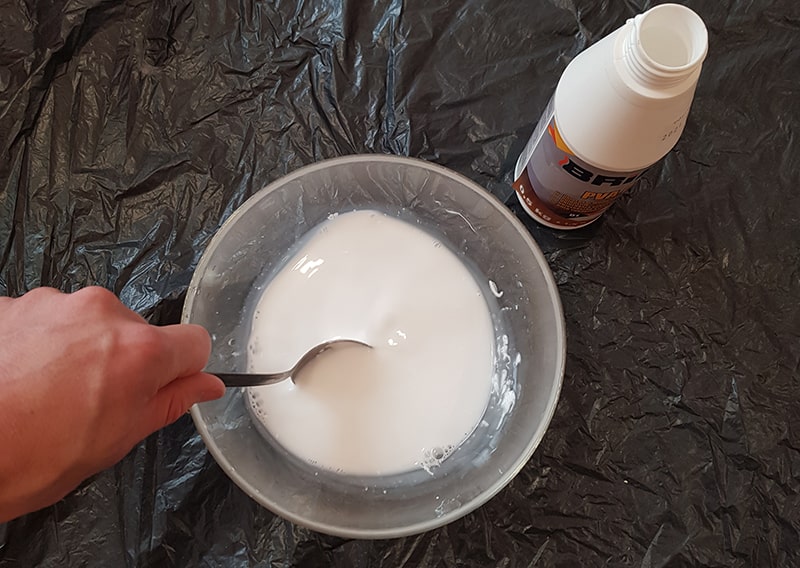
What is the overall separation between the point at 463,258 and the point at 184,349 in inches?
13.8

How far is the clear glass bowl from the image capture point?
0.66 m

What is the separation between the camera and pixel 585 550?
0.72 meters

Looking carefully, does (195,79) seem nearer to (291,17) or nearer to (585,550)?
(291,17)

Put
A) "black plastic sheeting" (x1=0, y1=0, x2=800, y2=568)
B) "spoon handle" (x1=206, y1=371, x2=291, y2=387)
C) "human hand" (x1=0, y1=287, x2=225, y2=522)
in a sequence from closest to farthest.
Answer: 1. "human hand" (x1=0, y1=287, x2=225, y2=522)
2. "spoon handle" (x1=206, y1=371, x2=291, y2=387)
3. "black plastic sheeting" (x1=0, y1=0, x2=800, y2=568)

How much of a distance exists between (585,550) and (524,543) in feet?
0.21

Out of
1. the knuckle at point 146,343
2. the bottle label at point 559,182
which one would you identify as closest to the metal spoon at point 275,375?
the knuckle at point 146,343

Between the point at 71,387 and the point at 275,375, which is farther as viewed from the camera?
the point at 275,375

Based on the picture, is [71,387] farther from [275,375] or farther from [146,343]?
[275,375]

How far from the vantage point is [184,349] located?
520 mm

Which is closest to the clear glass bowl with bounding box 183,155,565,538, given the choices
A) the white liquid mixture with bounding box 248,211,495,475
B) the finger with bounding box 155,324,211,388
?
the white liquid mixture with bounding box 248,211,495,475

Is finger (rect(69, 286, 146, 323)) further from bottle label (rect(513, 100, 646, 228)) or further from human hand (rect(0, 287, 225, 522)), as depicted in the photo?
bottle label (rect(513, 100, 646, 228))

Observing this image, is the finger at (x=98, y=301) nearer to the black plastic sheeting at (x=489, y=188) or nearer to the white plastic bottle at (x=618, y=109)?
the black plastic sheeting at (x=489, y=188)

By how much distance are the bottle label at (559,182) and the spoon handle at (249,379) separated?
0.32m

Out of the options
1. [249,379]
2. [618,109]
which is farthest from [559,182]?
[249,379]
